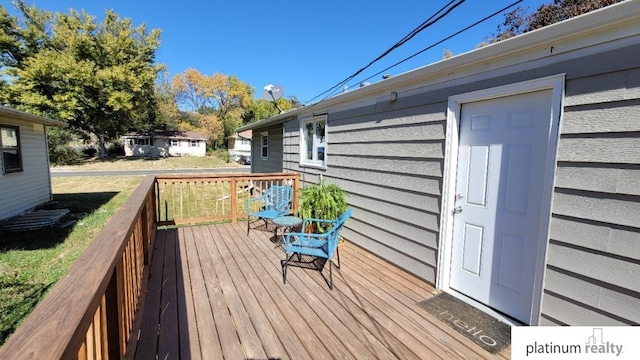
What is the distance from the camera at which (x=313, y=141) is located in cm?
546

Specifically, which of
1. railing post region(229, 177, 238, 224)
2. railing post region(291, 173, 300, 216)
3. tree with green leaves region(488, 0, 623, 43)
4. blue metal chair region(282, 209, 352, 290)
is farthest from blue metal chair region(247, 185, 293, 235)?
tree with green leaves region(488, 0, 623, 43)

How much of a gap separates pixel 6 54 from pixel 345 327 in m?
27.6

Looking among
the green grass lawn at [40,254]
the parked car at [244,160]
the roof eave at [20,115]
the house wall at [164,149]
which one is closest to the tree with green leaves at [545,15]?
the green grass lawn at [40,254]

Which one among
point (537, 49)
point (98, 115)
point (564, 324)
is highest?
point (98, 115)

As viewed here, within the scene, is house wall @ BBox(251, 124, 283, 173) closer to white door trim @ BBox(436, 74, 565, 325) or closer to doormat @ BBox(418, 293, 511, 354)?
white door trim @ BBox(436, 74, 565, 325)

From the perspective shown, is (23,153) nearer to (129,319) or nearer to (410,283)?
(129,319)

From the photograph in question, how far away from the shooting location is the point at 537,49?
2.10m

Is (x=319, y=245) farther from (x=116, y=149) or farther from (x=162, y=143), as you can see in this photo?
(x=116, y=149)

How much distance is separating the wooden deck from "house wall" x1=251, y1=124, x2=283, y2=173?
4.19 metres

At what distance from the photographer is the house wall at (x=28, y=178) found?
661 centimetres

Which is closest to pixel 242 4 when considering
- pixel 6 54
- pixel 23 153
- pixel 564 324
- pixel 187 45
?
pixel 23 153

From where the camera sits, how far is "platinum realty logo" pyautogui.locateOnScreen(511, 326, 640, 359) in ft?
5.59

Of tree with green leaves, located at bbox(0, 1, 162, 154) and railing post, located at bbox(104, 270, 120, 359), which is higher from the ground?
tree with green leaves, located at bbox(0, 1, 162, 154)

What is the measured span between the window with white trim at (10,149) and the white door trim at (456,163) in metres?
9.04
